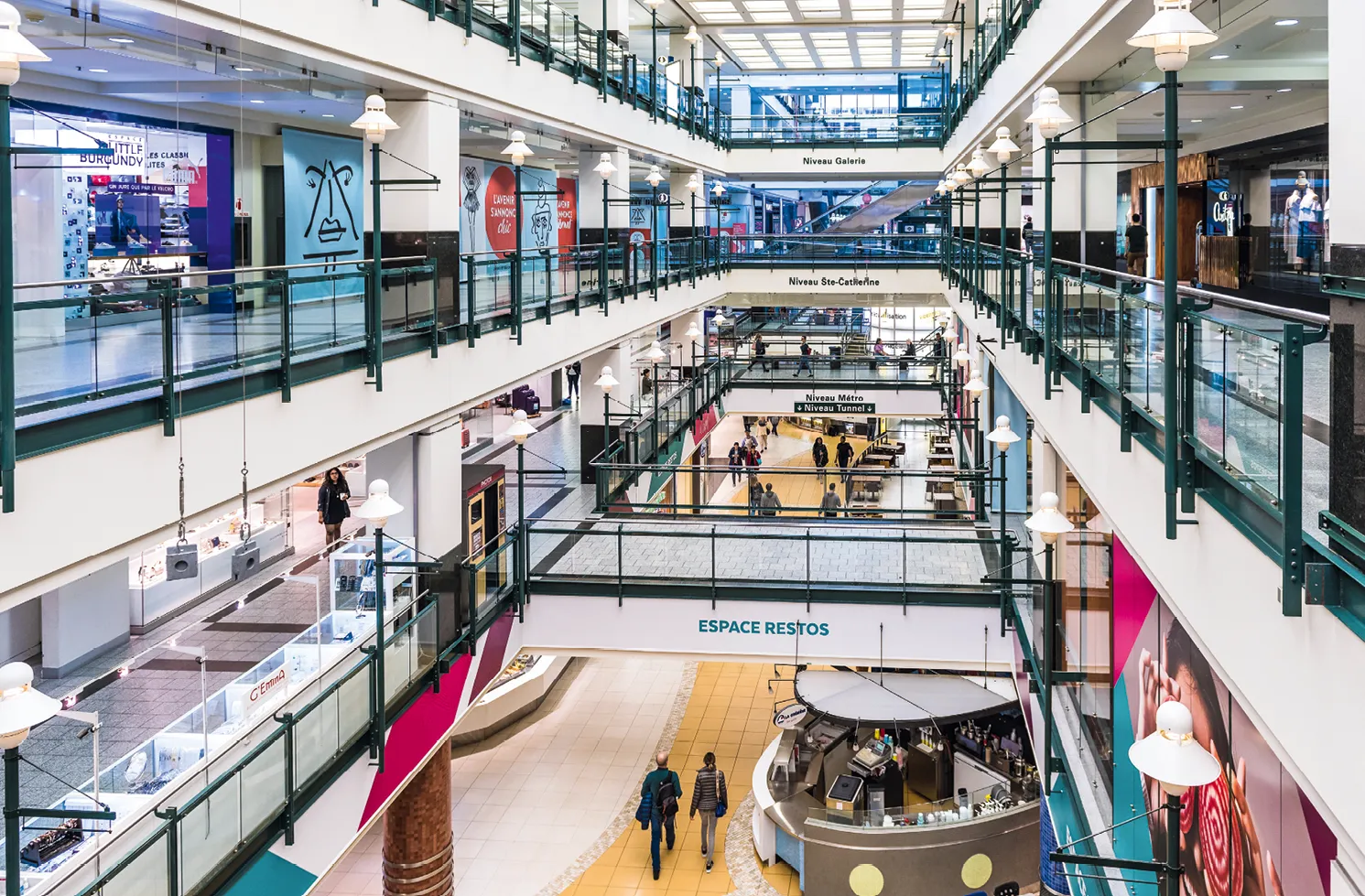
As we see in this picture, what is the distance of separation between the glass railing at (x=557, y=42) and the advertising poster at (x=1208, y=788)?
301 inches

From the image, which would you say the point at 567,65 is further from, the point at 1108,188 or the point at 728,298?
the point at 728,298

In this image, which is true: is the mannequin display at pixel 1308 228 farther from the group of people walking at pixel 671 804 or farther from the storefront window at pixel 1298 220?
the group of people walking at pixel 671 804

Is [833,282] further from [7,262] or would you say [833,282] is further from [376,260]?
[7,262]

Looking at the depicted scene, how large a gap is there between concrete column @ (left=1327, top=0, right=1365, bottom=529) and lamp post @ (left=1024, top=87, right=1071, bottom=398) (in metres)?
3.57

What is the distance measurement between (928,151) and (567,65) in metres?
18.8

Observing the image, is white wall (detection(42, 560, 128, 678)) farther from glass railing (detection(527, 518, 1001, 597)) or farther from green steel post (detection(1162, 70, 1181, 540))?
green steel post (detection(1162, 70, 1181, 540))

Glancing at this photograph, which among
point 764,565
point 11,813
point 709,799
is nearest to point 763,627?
point 764,565

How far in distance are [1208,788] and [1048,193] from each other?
3.87 metres

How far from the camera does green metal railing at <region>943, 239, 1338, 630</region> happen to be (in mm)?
3775

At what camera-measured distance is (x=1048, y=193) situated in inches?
320

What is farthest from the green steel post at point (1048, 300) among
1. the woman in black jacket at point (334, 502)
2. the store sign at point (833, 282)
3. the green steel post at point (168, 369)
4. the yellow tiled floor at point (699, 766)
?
the store sign at point (833, 282)

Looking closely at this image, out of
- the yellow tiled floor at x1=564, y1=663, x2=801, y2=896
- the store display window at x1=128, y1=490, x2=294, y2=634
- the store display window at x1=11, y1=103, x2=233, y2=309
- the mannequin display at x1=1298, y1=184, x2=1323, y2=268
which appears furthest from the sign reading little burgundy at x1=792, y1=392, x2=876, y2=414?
the store display window at x1=11, y1=103, x2=233, y2=309

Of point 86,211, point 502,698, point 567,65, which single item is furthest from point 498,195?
point 86,211

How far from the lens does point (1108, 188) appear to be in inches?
467
